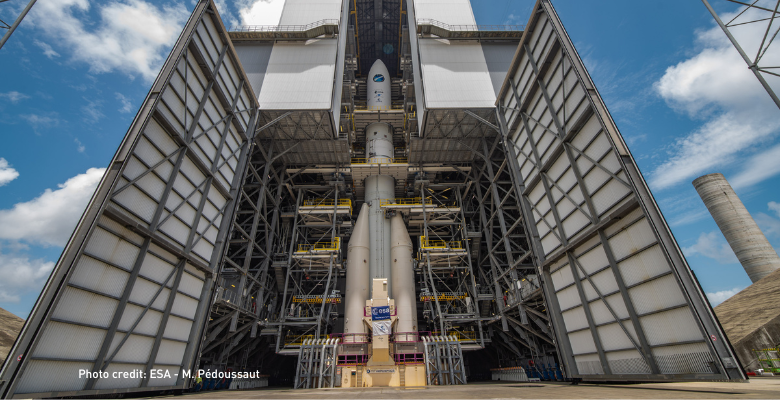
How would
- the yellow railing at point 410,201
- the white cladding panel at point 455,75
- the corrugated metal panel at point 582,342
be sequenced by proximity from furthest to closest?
the yellow railing at point 410,201 < the white cladding panel at point 455,75 < the corrugated metal panel at point 582,342

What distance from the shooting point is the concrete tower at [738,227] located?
29.4 m

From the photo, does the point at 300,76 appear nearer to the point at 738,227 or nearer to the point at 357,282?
the point at 357,282

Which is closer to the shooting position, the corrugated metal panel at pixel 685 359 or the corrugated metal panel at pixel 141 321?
the corrugated metal panel at pixel 685 359

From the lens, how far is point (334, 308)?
26.0m

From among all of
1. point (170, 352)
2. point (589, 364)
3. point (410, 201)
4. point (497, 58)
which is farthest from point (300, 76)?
point (589, 364)

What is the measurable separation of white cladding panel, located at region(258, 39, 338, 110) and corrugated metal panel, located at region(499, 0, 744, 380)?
12099 millimetres

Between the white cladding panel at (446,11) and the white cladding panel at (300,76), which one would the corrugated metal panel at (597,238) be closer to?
the white cladding panel at (446,11)

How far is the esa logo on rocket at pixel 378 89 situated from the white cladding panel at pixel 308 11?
755cm

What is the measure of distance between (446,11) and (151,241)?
24.8 metres

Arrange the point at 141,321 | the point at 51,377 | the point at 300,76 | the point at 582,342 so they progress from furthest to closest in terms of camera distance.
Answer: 1. the point at 300,76
2. the point at 582,342
3. the point at 141,321
4. the point at 51,377

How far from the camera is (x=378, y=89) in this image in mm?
31438

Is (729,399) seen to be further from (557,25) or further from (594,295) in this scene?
(557,25)

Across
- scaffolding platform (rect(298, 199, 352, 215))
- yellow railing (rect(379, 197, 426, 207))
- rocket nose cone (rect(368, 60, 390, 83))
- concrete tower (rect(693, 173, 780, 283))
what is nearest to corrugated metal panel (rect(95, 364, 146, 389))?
scaffolding platform (rect(298, 199, 352, 215))

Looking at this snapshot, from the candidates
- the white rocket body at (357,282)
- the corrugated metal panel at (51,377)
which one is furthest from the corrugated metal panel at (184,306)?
the white rocket body at (357,282)
